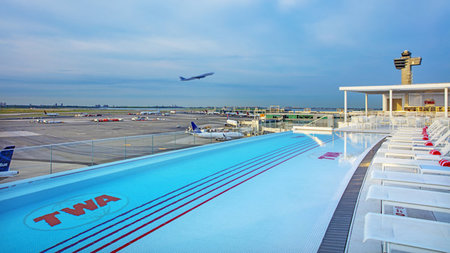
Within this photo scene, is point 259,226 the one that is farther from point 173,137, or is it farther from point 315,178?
point 173,137

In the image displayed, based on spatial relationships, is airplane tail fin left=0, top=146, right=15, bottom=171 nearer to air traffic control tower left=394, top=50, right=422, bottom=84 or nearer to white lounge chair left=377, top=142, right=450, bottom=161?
white lounge chair left=377, top=142, right=450, bottom=161

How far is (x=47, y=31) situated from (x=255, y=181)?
42.9 m

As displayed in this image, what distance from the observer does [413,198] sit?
3.13 meters

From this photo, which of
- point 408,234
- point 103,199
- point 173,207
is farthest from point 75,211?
point 408,234

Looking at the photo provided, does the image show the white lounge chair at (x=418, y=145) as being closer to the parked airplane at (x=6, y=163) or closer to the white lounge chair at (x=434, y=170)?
the white lounge chair at (x=434, y=170)

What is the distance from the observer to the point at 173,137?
35.9 ft

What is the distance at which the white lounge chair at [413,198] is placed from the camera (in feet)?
9.62

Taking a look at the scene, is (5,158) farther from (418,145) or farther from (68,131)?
(68,131)

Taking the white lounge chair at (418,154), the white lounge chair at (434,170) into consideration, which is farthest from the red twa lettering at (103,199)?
the white lounge chair at (418,154)

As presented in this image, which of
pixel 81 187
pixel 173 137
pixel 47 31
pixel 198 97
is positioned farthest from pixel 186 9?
pixel 198 97

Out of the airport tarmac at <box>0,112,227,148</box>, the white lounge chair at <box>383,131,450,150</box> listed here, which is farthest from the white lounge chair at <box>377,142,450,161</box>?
the airport tarmac at <box>0,112,227,148</box>

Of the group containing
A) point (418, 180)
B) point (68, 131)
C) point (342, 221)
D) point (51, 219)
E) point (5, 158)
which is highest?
point (418, 180)

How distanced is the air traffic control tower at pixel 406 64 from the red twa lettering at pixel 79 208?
57.3 metres

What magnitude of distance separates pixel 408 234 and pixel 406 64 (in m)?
59.7
